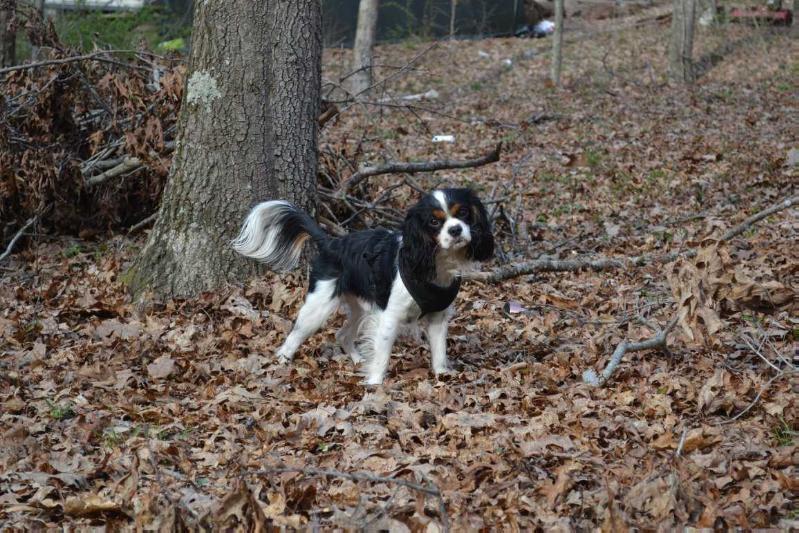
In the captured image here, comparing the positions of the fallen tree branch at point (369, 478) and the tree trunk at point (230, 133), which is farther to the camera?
the tree trunk at point (230, 133)

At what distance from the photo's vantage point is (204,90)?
8.09 metres

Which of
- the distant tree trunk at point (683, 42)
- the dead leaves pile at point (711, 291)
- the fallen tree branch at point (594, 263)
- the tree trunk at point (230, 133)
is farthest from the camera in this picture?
the distant tree trunk at point (683, 42)

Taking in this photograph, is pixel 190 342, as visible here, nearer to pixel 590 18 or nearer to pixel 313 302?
pixel 313 302

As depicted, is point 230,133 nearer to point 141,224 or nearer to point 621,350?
point 141,224

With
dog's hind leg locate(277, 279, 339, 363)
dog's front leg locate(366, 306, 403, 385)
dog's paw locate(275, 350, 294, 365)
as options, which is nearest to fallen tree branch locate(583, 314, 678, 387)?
dog's front leg locate(366, 306, 403, 385)

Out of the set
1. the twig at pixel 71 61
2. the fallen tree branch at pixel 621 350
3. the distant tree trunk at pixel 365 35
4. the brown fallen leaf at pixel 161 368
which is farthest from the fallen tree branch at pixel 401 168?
the distant tree trunk at pixel 365 35

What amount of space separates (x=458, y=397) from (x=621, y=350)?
44.3 inches

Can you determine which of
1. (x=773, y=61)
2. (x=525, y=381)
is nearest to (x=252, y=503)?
(x=525, y=381)

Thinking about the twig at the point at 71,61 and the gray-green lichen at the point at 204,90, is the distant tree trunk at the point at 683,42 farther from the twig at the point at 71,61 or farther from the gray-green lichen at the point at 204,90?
the gray-green lichen at the point at 204,90

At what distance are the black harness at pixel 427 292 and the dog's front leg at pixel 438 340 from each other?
0.12m

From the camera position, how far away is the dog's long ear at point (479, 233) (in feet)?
20.9

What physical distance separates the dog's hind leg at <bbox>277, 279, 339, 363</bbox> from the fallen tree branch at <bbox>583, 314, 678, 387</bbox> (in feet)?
6.83

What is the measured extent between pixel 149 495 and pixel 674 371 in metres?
3.45

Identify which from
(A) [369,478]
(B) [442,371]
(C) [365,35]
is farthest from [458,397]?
(C) [365,35]
